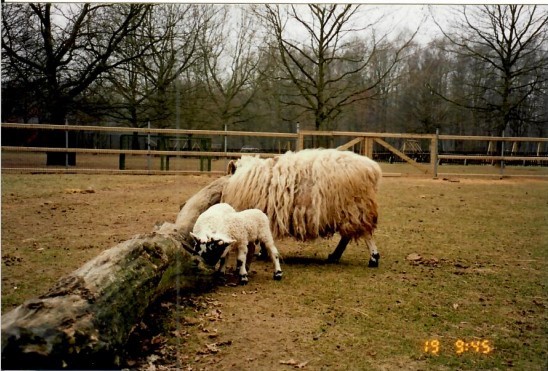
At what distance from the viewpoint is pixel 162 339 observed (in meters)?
2.38

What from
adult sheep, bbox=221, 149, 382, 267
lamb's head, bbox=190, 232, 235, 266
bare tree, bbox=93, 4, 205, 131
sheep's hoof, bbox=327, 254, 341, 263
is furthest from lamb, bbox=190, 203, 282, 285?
bare tree, bbox=93, 4, 205, 131

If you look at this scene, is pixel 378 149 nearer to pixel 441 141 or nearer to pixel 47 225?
pixel 441 141

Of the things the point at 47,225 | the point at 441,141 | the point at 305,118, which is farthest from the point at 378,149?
the point at 47,225

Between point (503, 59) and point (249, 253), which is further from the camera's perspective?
→ point (503, 59)

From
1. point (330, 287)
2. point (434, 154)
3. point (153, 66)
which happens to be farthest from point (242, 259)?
point (434, 154)

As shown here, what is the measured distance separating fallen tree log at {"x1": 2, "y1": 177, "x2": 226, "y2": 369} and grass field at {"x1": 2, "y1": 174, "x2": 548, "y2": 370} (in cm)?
19

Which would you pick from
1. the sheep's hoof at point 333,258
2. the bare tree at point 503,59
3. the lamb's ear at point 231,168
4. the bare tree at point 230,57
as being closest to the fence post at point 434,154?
the bare tree at point 503,59

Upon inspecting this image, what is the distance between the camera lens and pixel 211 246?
3135 millimetres

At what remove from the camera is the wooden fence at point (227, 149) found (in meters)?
3.43

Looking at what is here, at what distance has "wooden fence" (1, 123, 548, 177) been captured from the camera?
3432 mm

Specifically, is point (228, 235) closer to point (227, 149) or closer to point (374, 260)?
point (374, 260)

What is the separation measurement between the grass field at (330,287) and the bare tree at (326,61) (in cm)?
150

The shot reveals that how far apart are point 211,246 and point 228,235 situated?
165 mm

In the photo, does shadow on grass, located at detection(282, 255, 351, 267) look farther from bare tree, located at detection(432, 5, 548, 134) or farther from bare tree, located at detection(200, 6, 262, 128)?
bare tree, located at detection(432, 5, 548, 134)
